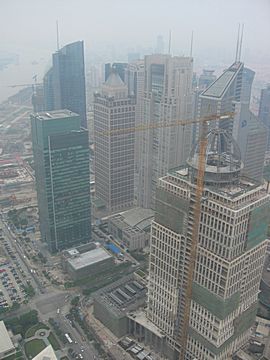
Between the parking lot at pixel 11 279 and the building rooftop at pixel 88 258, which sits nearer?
the parking lot at pixel 11 279

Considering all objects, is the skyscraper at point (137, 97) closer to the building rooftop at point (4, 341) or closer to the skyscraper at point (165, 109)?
the skyscraper at point (165, 109)

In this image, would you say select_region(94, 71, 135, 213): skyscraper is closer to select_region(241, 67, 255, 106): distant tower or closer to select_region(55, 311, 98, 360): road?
select_region(241, 67, 255, 106): distant tower

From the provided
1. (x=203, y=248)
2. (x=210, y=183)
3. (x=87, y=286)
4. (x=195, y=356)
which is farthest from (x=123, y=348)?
(x=210, y=183)

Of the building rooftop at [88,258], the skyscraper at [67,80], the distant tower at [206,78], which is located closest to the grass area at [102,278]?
the building rooftop at [88,258]

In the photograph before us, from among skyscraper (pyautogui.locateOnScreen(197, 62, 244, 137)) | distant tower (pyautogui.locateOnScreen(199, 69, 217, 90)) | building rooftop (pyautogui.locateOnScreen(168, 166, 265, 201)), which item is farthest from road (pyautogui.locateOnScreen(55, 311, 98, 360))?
distant tower (pyautogui.locateOnScreen(199, 69, 217, 90))

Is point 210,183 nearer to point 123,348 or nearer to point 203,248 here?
point 203,248
